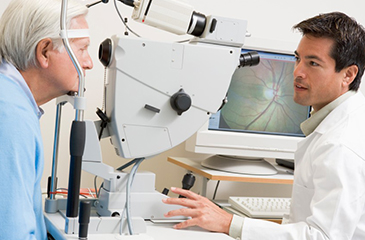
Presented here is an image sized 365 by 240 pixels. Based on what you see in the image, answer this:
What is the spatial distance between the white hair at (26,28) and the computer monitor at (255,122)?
0.82 m

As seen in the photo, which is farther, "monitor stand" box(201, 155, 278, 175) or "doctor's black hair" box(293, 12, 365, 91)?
"monitor stand" box(201, 155, 278, 175)

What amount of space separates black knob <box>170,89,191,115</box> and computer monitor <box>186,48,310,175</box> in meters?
0.52

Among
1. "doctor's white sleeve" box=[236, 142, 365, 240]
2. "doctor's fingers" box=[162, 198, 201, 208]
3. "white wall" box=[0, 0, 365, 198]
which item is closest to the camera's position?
"doctor's white sleeve" box=[236, 142, 365, 240]

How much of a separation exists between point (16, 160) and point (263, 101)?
3.83ft

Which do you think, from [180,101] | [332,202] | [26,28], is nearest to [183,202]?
[180,101]

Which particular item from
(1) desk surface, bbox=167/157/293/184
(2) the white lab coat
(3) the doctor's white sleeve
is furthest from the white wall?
(3) the doctor's white sleeve

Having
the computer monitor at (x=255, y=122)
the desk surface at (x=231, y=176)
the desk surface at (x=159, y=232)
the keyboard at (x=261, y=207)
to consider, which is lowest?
the keyboard at (x=261, y=207)

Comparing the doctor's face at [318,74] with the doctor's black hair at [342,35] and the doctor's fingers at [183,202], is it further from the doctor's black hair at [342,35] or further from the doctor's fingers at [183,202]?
the doctor's fingers at [183,202]

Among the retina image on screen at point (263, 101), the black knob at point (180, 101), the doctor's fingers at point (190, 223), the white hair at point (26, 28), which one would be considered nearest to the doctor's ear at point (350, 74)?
the retina image on screen at point (263, 101)

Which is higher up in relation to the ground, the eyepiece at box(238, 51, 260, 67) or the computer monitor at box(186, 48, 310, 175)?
the eyepiece at box(238, 51, 260, 67)

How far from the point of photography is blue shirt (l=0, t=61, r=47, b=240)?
2.72ft

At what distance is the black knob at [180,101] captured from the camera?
3.84 ft

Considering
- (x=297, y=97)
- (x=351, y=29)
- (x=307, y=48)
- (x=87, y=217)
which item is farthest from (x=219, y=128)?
(x=87, y=217)

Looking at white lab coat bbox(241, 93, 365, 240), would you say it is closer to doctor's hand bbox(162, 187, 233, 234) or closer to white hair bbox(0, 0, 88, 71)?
doctor's hand bbox(162, 187, 233, 234)
